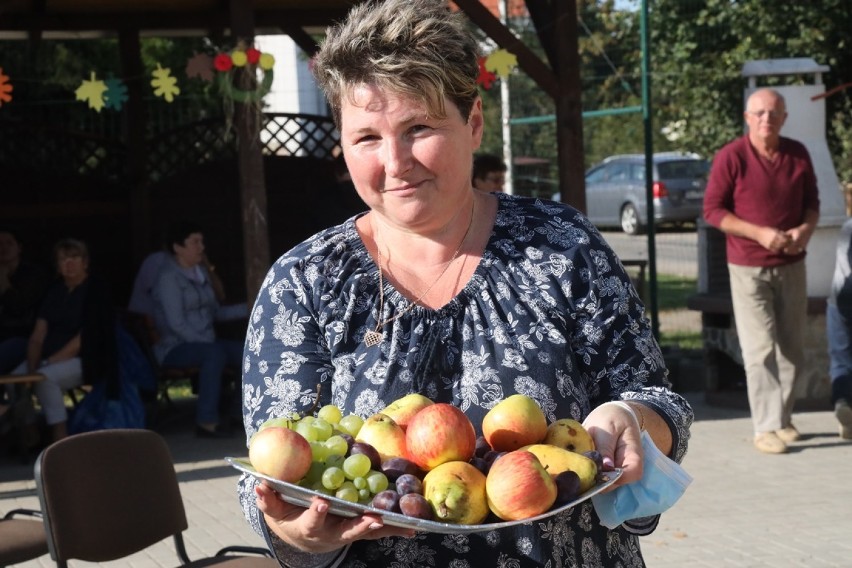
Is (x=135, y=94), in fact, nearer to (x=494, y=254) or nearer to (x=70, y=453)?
(x=70, y=453)

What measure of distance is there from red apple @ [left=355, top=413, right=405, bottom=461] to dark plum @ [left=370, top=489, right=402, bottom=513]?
138 millimetres

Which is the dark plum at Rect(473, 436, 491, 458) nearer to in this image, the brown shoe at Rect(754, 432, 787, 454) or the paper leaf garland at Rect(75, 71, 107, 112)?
the brown shoe at Rect(754, 432, 787, 454)

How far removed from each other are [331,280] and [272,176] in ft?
31.0

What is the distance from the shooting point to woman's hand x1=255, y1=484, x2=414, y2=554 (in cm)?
211

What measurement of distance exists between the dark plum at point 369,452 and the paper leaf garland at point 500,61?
7.05 meters

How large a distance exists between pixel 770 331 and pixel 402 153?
655cm

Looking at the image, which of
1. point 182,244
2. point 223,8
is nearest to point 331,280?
point 182,244

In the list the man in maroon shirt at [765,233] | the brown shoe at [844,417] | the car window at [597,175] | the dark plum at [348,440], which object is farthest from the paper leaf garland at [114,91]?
the car window at [597,175]

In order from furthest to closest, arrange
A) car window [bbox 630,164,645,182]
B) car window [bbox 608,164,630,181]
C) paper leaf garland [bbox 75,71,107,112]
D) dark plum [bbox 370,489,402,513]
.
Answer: car window [bbox 608,164,630,181] < car window [bbox 630,164,645,182] < paper leaf garland [bbox 75,71,107,112] < dark plum [bbox 370,489,402,513]

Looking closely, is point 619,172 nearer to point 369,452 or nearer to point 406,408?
point 406,408

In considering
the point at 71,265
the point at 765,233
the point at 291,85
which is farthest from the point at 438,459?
the point at 291,85

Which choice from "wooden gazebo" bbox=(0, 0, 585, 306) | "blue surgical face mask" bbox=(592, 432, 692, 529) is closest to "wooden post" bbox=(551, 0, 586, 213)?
"wooden gazebo" bbox=(0, 0, 585, 306)

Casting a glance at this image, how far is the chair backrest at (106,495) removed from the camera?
4324mm

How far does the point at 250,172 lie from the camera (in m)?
8.93
